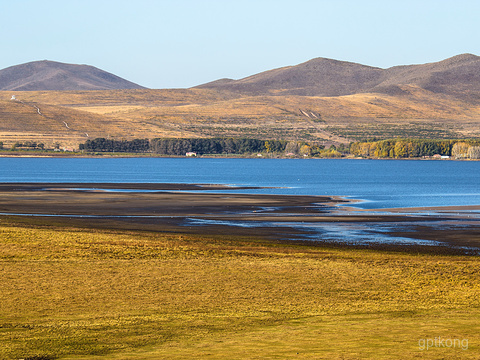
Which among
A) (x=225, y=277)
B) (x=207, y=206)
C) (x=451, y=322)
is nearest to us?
(x=451, y=322)

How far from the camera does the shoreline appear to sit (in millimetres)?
43312

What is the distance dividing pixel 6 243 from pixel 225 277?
40.8 feet

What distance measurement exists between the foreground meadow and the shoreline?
7.27 metres

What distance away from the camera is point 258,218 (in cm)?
5572

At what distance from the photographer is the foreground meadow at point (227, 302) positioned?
16766 mm

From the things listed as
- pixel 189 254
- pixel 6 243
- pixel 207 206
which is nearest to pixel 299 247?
pixel 189 254

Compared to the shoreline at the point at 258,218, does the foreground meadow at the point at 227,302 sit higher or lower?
higher

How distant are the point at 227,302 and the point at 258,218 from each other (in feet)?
108

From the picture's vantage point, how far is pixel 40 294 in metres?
23.4

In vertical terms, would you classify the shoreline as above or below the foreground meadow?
below

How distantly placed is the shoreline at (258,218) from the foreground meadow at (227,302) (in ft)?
23.9

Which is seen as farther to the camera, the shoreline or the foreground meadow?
the shoreline

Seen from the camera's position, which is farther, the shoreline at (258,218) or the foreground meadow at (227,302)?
the shoreline at (258,218)

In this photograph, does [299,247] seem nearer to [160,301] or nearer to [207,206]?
[160,301]
